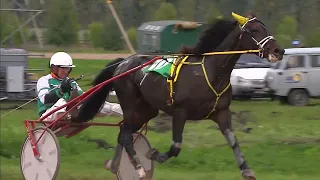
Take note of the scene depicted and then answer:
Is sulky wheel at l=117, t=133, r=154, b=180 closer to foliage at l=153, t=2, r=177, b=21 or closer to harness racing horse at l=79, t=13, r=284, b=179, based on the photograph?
harness racing horse at l=79, t=13, r=284, b=179

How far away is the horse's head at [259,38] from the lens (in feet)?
22.9

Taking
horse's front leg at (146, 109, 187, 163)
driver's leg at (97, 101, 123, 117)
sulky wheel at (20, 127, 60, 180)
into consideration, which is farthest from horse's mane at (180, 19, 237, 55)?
sulky wheel at (20, 127, 60, 180)

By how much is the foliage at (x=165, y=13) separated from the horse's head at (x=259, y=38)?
32630 millimetres

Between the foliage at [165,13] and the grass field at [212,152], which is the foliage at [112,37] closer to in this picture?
the foliage at [165,13]

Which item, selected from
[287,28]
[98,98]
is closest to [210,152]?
[98,98]

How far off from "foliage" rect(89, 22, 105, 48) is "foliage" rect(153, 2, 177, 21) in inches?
166

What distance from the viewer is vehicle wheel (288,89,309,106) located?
66.0ft

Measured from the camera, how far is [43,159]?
834cm

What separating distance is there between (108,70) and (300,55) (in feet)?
40.1

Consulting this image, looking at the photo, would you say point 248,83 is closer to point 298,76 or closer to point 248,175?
point 298,76

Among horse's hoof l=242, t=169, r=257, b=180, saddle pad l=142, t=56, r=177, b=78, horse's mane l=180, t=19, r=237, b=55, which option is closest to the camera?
horse's hoof l=242, t=169, r=257, b=180

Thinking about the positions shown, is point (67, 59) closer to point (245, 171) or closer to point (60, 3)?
point (245, 171)

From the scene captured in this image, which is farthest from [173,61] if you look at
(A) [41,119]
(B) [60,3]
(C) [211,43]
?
(B) [60,3]

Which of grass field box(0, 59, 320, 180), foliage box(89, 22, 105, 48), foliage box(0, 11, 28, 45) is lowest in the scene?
foliage box(89, 22, 105, 48)
